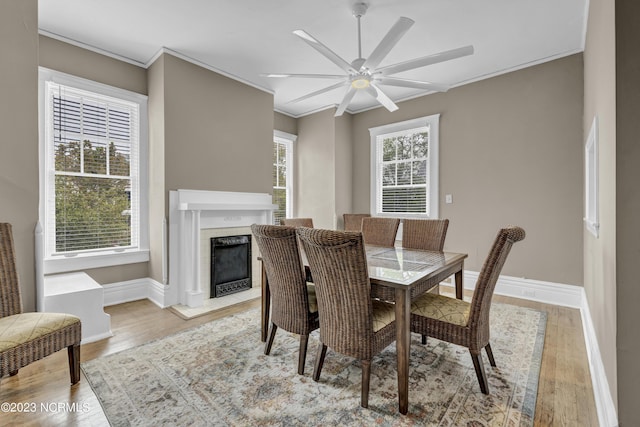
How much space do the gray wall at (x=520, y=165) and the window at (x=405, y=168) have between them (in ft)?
0.51

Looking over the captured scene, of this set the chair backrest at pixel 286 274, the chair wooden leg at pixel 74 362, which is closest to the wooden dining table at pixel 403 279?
the chair backrest at pixel 286 274

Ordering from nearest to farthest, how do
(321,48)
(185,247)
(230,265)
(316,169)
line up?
(321,48) < (185,247) < (230,265) < (316,169)

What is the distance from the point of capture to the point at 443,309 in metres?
1.90

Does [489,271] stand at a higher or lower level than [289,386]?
higher

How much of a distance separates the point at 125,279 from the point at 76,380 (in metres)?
1.81

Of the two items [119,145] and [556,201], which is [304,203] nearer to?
[119,145]

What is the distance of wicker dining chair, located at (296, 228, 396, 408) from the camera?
1537mm

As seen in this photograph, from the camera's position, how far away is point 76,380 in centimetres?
187

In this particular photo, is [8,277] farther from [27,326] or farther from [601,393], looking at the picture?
[601,393]

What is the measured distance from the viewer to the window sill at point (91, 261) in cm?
301

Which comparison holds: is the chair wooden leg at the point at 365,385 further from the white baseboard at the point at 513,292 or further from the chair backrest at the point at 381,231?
the white baseboard at the point at 513,292

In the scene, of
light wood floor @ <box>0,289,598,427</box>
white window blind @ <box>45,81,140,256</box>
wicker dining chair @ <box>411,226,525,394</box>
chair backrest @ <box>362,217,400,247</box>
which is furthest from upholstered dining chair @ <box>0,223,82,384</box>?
chair backrest @ <box>362,217,400,247</box>

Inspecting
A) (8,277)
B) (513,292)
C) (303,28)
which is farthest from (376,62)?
(513,292)

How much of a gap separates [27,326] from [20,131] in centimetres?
139
